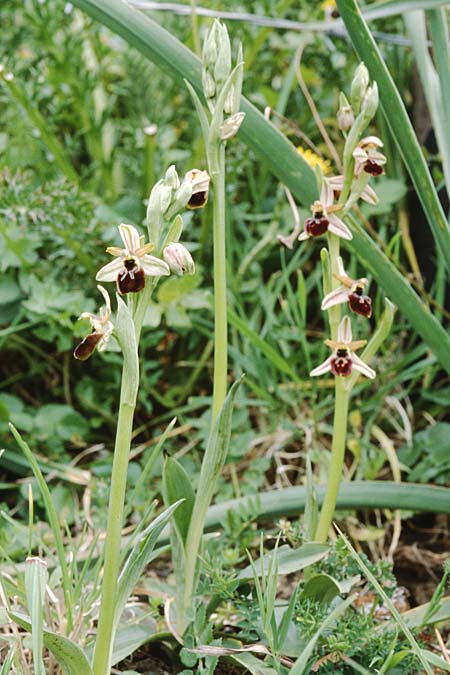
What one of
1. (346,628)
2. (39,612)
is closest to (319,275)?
(346,628)

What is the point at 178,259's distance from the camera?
91cm

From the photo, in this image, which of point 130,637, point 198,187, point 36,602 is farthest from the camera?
point 130,637

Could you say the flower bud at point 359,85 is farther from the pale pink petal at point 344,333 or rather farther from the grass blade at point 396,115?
the pale pink petal at point 344,333

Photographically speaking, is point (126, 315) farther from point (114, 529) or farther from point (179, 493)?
point (179, 493)

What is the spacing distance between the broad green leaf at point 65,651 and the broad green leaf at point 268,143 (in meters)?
0.66

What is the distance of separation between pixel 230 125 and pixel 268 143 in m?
0.20

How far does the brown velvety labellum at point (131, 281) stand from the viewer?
2.91 ft

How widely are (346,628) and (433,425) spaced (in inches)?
27.6

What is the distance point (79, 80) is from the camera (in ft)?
6.57

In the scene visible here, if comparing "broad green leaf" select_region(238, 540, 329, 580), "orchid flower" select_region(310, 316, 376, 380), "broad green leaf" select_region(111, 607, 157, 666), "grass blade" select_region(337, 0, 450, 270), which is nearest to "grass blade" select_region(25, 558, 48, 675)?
"broad green leaf" select_region(111, 607, 157, 666)

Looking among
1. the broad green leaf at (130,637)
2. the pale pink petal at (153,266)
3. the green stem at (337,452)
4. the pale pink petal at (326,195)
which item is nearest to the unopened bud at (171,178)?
the pale pink petal at (153,266)

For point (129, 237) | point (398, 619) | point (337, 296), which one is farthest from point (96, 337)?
point (398, 619)

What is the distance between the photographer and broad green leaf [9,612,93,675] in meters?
0.90

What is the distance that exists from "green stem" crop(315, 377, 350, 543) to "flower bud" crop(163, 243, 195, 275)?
29 centimetres
